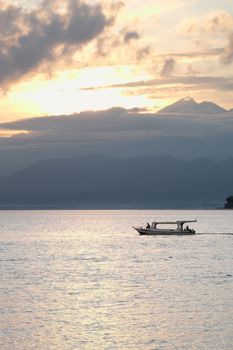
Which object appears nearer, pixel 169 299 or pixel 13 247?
pixel 169 299

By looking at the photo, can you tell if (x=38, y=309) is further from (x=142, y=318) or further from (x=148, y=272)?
(x=148, y=272)

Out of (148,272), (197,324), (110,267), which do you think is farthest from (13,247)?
(197,324)

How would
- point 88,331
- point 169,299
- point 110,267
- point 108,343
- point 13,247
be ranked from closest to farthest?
point 108,343 < point 88,331 < point 169,299 < point 110,267 < point 13,247

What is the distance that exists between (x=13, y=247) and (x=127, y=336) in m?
116

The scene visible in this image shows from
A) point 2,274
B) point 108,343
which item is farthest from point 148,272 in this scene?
point 108,343

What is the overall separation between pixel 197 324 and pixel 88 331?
27.6 ft

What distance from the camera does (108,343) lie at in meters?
49.9

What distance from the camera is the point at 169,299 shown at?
233ft

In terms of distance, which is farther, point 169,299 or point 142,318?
point 169,299

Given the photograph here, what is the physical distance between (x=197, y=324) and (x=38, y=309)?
1506 centimetres

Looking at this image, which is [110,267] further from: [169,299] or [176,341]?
[176,341]

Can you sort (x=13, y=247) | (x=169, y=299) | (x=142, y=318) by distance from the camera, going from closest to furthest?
(x=142, y=318), (x=169, y=299), (x=13, y=247)

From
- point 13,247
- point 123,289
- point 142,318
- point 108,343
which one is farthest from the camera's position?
point 13,247

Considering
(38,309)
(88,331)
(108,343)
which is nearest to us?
(108,343)
